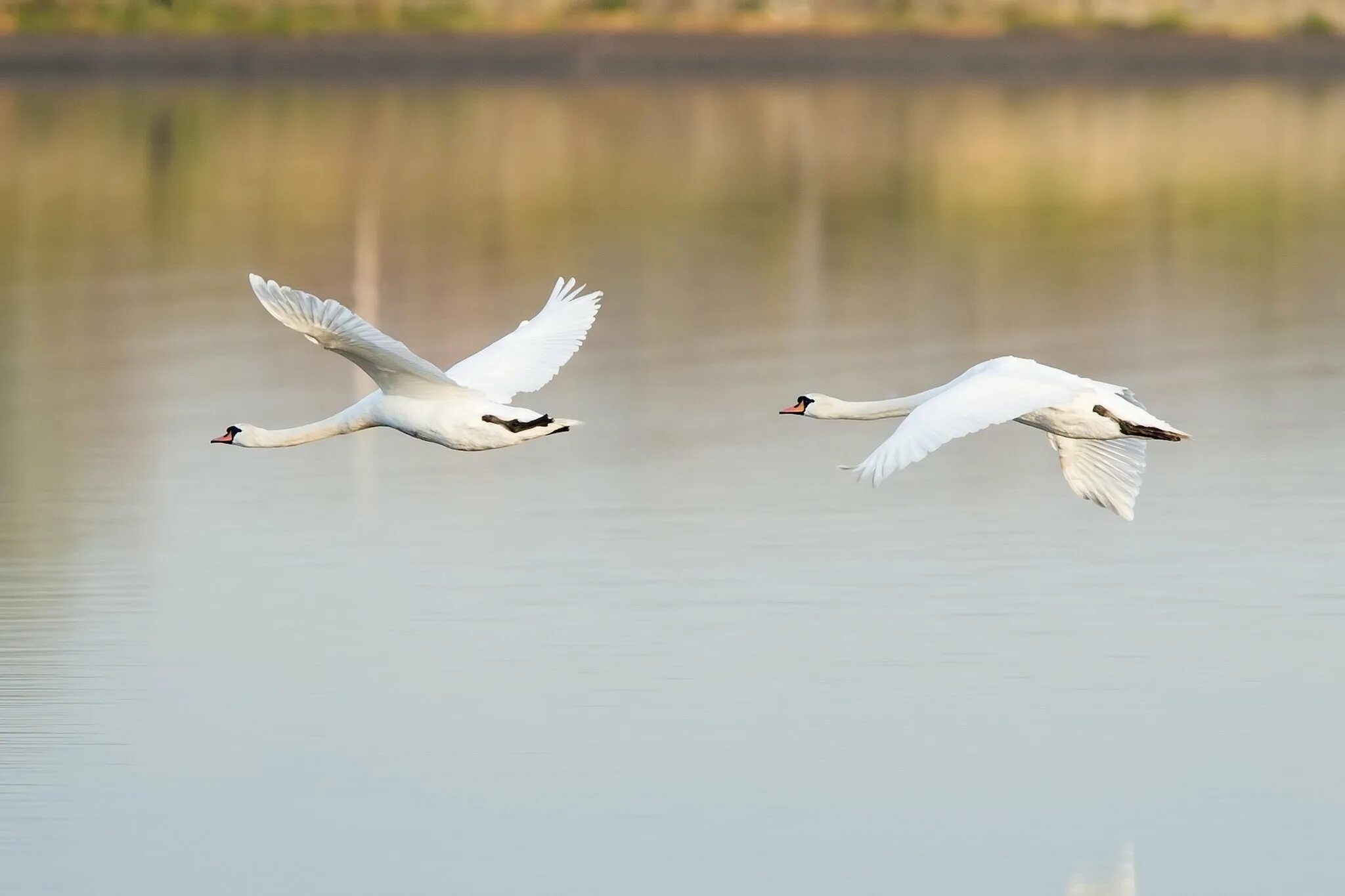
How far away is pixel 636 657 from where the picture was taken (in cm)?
1413

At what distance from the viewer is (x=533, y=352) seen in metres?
14.4

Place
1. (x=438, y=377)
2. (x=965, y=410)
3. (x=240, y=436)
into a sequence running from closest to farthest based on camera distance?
(x=965, y=410) < (x=438, y=377) < (x=240, y=436)

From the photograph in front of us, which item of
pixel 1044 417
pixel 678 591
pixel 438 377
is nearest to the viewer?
pixel 1044 417

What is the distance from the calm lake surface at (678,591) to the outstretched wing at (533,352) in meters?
1.31

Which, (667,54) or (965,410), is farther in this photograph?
(667,54)

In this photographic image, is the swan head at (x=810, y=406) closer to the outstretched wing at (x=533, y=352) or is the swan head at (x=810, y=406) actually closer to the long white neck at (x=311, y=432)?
the outstretched wing at (x=533, y=352)

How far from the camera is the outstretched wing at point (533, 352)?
14016mm

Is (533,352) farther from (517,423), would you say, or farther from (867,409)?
(867,409)

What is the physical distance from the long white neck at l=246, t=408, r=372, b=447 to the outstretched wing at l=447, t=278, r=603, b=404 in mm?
Result: 497

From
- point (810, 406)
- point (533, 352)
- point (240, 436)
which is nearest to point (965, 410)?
point (810, 406)

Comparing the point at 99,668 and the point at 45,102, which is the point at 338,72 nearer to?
the point at 45,102

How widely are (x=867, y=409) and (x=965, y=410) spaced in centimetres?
152

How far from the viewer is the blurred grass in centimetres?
6041

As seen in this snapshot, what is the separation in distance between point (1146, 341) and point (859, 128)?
2542 cm
